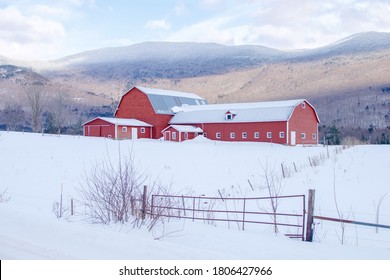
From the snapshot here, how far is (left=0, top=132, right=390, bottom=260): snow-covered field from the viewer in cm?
740

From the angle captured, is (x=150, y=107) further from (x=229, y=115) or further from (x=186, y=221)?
(x=186, y=221)

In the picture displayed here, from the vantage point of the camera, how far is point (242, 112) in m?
50.5

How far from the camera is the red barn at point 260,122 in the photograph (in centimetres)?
4703

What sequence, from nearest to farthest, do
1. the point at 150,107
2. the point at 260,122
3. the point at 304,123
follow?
the point at 260,122
the point at 304,123
the point at 150,107

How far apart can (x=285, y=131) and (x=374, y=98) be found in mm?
47206

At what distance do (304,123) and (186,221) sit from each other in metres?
41.2

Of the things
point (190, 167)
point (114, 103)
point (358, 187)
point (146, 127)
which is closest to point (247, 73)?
point (114, 103)

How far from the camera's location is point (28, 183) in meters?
20.3

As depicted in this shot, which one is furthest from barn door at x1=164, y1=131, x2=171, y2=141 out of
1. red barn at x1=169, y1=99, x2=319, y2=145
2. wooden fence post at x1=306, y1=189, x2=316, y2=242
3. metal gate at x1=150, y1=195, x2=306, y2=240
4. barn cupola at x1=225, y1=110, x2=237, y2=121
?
wooden fence post at x1=306, y1=189, x2=316, y2=242

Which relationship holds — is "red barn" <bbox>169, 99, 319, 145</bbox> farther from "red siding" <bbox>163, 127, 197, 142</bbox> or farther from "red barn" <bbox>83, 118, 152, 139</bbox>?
"red barn" <bbox>83, 118, 152, 139</bbox>

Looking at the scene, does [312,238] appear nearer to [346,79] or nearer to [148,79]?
[346,79]

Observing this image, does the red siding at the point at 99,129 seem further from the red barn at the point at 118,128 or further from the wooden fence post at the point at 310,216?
the wooden fence post at the point at 310,216

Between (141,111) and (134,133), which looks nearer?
(134,133)

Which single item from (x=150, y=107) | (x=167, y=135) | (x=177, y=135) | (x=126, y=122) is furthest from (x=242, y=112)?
(x=126, y=122)
